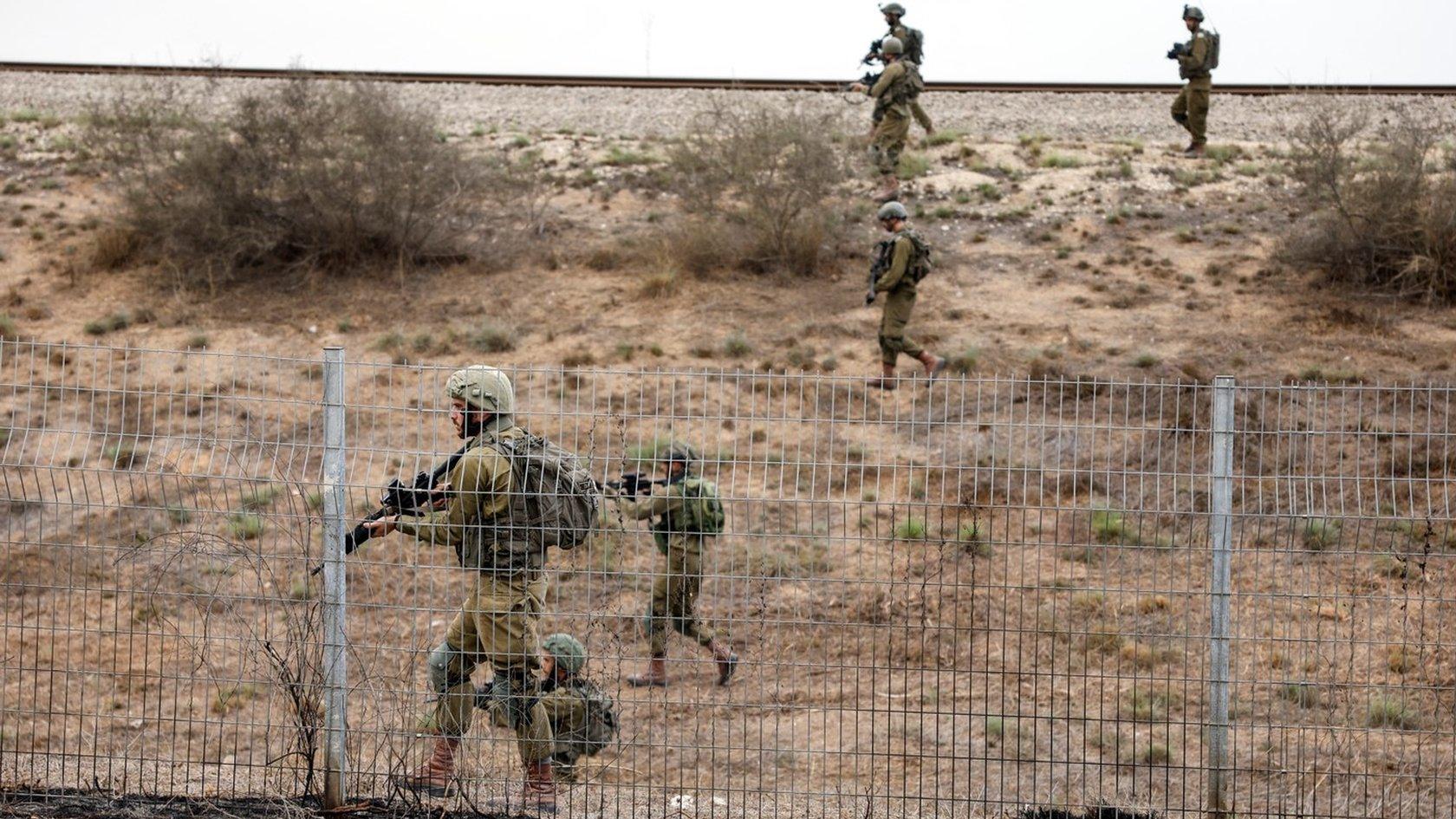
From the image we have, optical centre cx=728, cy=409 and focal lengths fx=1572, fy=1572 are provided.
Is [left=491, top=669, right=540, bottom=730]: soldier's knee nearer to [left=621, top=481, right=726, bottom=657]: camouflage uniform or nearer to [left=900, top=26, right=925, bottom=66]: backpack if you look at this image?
[left=621, top=481, right=726, bottom=657]: camouflage uniform

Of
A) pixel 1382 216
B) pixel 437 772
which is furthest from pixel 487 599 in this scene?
pixel 1382 216

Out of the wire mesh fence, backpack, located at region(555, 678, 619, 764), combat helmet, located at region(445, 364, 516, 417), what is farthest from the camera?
backpack, located at region(555, 678, 619, 764)

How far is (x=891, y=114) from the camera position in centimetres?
1944

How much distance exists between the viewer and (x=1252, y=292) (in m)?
17.0

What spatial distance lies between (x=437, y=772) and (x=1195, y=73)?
17.0 m

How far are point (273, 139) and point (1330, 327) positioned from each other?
38.5ft

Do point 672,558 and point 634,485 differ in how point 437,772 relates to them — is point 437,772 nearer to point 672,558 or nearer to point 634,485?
point 634,485

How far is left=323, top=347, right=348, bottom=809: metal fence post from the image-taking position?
19.9ft

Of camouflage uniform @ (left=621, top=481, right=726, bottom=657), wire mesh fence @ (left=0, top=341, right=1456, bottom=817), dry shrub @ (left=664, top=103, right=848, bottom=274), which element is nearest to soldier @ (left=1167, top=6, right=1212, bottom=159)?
dry shrub @ (left=664, top=103, right=848, bottom=274)

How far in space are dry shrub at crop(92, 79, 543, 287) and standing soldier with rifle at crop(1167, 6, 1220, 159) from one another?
30.4ft

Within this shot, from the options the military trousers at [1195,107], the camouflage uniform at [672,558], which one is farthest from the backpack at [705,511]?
the military trousers at [1195,107]

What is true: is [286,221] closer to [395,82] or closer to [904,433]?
[395,82]

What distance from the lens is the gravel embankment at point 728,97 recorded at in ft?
73.6

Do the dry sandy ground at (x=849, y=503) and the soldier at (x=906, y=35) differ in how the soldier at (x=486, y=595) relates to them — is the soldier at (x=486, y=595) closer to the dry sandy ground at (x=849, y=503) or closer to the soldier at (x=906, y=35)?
the dry sandy ground at (x=849, y=503)
